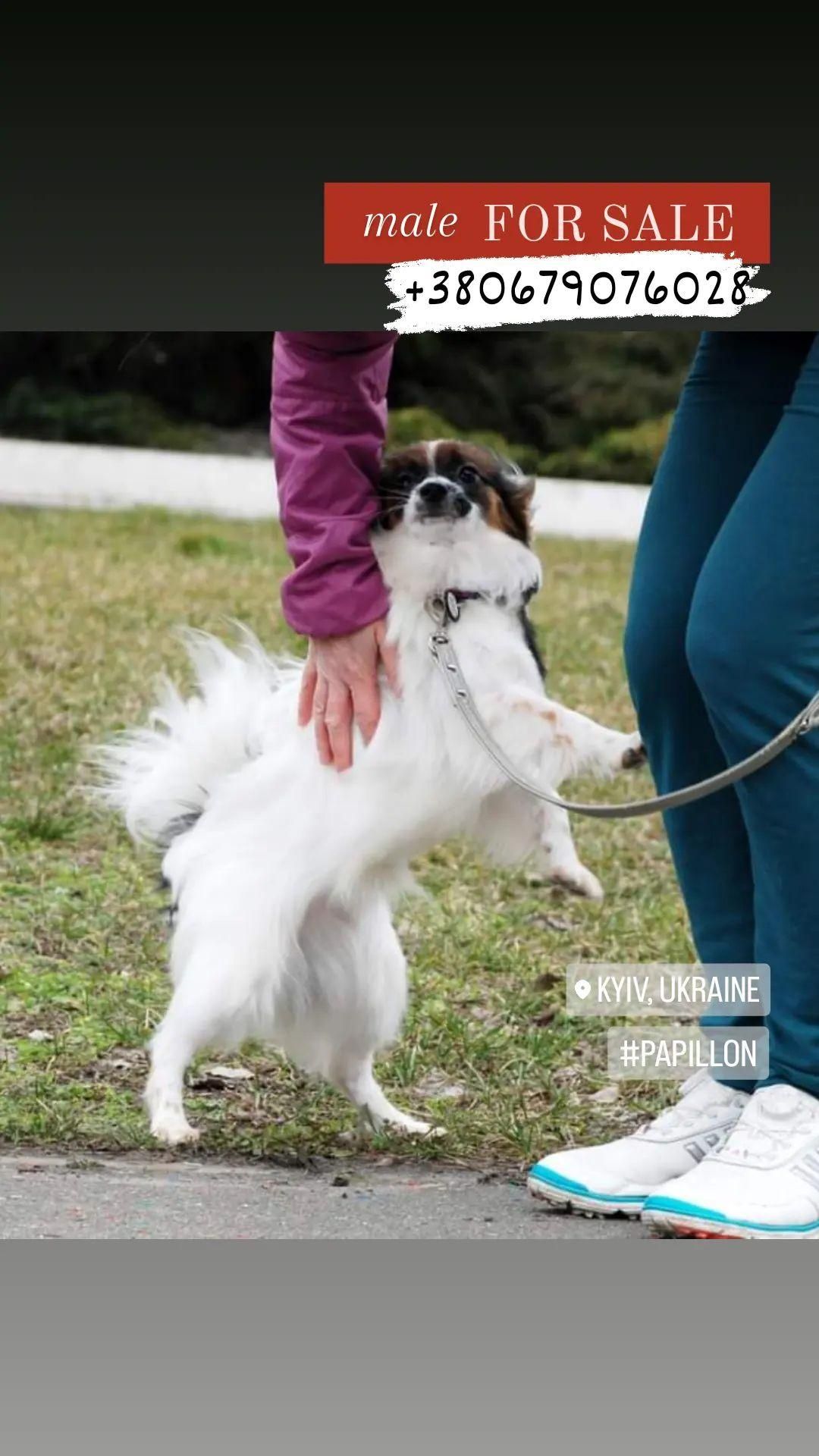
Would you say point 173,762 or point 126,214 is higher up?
point 126,214

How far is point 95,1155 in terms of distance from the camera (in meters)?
3.17

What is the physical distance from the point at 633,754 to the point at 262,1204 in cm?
94

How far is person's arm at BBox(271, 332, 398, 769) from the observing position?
281 cm

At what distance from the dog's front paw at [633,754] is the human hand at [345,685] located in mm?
395

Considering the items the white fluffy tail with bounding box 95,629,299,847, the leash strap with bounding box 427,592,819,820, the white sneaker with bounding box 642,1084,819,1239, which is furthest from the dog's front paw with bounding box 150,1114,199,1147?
the white sneaker with bounding box 642,1084,819,1239

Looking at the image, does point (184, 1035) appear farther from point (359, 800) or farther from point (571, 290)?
point (571, 290)

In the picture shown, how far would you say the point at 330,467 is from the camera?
291 cm

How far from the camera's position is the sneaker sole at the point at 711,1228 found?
2.56m

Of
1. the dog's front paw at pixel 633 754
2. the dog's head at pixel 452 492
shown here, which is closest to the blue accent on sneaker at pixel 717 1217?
the dog's front paw at pixel 633 754

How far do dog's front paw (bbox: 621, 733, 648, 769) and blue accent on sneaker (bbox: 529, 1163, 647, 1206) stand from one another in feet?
2.34

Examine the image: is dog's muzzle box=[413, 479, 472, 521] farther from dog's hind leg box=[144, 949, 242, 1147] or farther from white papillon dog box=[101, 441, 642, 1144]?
dog's hind leg box=[144, 949, 242, 1147]
